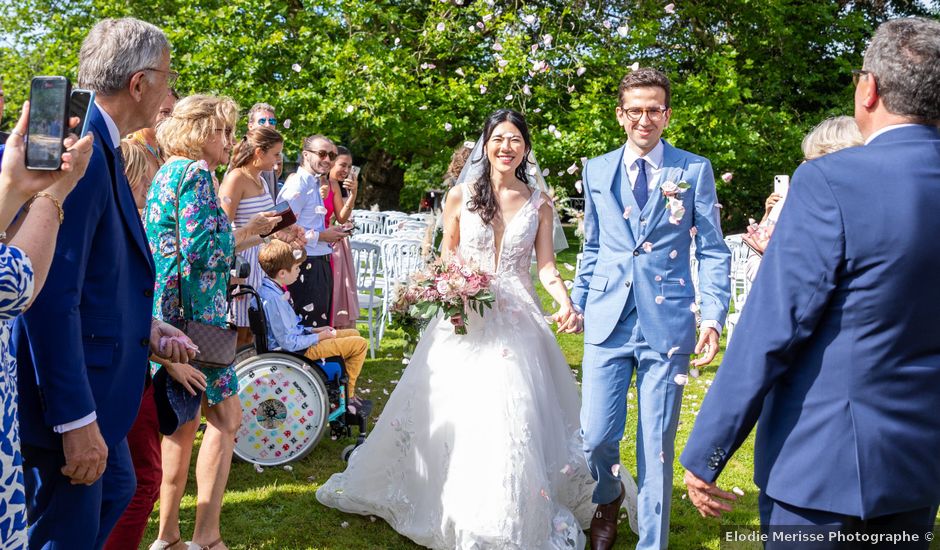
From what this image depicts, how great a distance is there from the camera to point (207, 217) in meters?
3.52

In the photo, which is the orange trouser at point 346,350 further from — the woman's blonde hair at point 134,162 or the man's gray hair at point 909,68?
the man's gray hair at point 909,68

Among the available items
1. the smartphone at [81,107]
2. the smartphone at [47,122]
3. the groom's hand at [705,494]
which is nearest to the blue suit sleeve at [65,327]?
the smartphone at [81,107]

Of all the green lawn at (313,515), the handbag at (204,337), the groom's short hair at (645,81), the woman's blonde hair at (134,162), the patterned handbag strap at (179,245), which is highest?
the groom's short hair at (645,81)

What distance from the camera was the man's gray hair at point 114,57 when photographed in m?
2.56

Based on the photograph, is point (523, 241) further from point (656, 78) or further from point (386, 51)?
point (386, 51)

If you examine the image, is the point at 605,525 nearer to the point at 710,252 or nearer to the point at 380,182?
the point at 710,252

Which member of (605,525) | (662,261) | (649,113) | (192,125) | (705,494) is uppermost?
(649,113)

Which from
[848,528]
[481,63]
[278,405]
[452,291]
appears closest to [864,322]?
[848,528]

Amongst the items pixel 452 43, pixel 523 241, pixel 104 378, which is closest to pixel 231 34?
pixel 452 43

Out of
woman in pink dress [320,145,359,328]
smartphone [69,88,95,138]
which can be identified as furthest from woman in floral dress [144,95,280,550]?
woman in pink dress [320,145,359,328]

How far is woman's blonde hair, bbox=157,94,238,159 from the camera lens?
3.68 meters

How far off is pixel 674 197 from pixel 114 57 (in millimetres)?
2536

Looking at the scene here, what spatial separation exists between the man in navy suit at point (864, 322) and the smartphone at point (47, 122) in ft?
5.85

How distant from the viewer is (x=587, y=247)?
436cm
